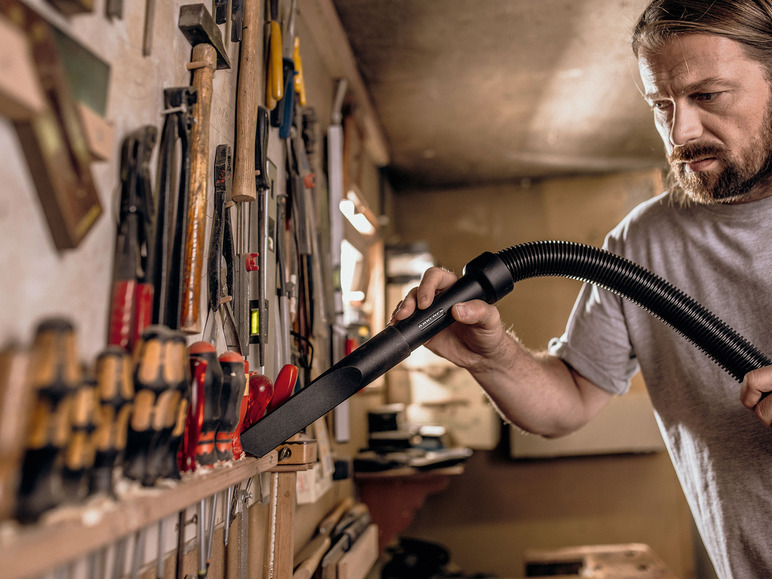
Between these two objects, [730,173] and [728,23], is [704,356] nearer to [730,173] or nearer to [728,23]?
[730,173]

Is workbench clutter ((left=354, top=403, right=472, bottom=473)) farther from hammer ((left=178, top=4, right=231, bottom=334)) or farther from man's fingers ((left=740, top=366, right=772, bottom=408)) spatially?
hammer ((left=178, top=4, right=231, bottom=334))

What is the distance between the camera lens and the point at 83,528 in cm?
44

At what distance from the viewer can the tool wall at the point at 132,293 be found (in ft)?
1.46

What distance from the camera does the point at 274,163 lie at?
1.30m

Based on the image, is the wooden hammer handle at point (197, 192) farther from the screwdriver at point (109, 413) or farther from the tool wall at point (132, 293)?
the screwdriver at point (109, 413)

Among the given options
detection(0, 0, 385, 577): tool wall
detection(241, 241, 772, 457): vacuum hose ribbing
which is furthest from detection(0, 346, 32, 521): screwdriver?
detection(241, 241, 772, 457): vacuum hose ribbing

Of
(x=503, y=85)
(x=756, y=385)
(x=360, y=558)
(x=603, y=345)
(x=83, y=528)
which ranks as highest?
(x=503, y=85)

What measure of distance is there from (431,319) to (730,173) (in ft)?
2.26

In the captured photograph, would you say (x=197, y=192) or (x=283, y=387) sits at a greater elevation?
(x=197, y=192)

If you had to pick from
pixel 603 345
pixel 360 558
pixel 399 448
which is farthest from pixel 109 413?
pixel 399 448

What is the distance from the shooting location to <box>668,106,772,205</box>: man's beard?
1.11 meters

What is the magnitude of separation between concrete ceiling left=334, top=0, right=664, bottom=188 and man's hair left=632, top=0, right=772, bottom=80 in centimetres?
54

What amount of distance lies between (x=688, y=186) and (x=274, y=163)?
90 cm

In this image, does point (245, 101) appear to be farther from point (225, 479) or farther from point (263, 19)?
point (225, 479)
